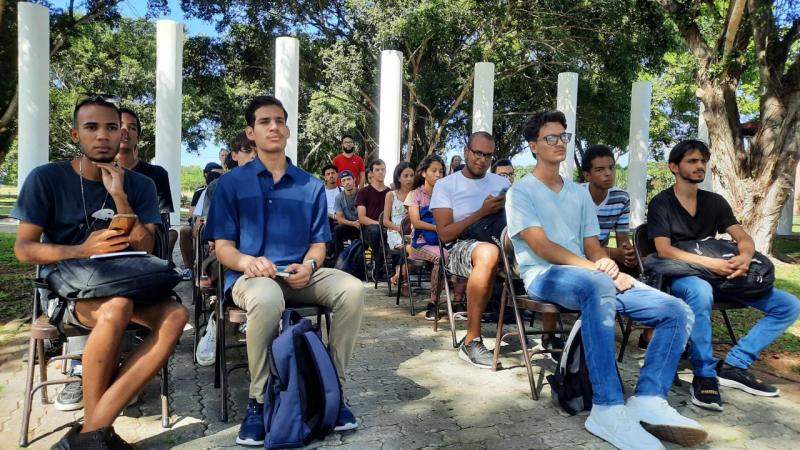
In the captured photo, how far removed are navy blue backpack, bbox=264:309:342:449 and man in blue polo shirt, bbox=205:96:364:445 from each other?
17 centimetres

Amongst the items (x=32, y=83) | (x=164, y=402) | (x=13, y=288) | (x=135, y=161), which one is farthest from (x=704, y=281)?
(x=32, y=83)

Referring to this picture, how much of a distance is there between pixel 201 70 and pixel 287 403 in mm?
20174

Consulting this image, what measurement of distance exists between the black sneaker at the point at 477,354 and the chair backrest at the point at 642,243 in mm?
1269

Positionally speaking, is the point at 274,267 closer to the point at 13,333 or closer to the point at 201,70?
the point at 13,333

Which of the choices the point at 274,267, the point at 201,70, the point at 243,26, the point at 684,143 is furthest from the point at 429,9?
the point at 274,267

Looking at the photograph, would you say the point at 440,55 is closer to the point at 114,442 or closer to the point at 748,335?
the point at 748,335

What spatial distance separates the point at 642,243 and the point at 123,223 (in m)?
3.46

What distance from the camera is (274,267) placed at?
3230 millimetres

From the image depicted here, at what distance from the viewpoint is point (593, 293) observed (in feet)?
10.5

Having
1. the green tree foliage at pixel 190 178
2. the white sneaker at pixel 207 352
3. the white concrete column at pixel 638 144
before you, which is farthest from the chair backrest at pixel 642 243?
the green tree foliage at pixel 190 178

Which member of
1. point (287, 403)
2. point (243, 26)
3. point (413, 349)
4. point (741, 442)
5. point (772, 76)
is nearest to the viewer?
point (287, 403)

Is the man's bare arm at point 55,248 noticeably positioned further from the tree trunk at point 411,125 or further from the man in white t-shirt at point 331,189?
the tree trunk at point 411,125

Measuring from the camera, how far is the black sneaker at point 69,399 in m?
3.32

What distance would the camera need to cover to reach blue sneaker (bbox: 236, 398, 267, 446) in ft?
9.46
